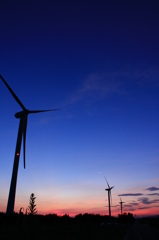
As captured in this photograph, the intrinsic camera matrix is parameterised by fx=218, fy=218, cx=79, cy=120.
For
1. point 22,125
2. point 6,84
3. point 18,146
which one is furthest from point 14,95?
point 18,146

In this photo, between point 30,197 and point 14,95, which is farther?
point 14,95

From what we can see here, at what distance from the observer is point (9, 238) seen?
1791 cm

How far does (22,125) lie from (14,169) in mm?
10160

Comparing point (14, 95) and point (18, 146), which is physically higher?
point (14, 95)

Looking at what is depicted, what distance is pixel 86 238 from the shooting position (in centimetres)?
2995

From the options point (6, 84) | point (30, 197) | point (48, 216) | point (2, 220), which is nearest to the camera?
point (30, 197)

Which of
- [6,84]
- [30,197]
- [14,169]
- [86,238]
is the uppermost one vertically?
[6,84]

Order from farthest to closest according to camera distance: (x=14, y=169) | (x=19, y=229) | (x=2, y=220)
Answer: (x=14, y=169)
(x=2, y=220)
(x=19, y=229)

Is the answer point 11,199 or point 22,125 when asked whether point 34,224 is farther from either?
point 22,125

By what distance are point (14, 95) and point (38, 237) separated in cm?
3410

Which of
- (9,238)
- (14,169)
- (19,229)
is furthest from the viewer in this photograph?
(14,169)

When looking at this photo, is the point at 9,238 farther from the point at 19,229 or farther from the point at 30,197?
the point at 30,197

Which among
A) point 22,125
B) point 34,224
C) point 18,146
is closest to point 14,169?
point 18,146

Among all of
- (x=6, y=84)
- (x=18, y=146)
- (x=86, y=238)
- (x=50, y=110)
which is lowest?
(x=86, y=238)
